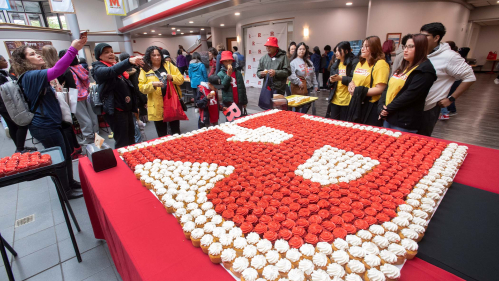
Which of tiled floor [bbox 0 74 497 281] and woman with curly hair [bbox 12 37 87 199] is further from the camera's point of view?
woman with curly hair [bbox 12 37 87 199]

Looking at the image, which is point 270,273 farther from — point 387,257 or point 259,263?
point 387,257

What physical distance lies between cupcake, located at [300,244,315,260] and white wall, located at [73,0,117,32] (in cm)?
1816

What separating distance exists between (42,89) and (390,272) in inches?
114

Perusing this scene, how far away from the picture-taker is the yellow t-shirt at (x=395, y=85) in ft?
7.37

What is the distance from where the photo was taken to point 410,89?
2082mm

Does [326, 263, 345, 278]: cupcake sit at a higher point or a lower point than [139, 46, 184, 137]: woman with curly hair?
lower

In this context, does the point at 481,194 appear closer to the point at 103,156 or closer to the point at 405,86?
the point at 405,86

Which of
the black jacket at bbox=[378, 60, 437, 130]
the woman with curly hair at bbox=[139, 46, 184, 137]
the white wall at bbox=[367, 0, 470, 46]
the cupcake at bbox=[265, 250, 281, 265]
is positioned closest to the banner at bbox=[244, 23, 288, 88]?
the white wall at bbox=[367, 0, 470, 46]

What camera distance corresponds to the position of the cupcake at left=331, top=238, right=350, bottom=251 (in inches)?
36.8

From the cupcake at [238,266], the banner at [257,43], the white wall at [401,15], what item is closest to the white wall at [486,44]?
the white wall at [401,15]

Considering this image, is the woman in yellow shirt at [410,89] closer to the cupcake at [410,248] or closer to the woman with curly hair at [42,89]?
the cupcake at [410,248]

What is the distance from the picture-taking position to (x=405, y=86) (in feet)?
7.02

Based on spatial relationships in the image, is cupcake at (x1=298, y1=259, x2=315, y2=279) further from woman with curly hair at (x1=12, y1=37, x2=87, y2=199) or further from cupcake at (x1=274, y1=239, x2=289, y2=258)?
woman with curly hair at (x1=12, y1=37, x2=87, y2=199)

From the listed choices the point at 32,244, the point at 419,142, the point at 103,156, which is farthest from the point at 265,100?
the point at 32,244
